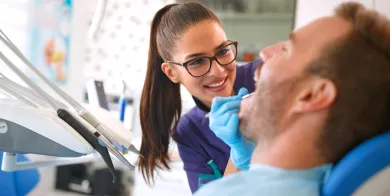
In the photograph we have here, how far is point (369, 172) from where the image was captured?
608mm

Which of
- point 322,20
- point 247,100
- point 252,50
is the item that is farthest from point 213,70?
point 252,50

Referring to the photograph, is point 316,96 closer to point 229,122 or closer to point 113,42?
point 229,122

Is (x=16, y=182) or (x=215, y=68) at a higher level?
(x=215, y=68)

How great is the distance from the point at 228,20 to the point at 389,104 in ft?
6.62

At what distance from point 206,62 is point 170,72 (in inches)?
7.2

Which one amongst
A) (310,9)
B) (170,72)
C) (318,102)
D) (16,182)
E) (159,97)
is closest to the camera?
(318,102)

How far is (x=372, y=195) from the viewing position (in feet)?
2.01

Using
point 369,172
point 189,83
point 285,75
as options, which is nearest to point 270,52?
point 285,75

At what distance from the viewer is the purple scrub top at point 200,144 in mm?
A: 1402

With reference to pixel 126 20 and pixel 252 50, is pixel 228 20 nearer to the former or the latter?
pixel 252 50

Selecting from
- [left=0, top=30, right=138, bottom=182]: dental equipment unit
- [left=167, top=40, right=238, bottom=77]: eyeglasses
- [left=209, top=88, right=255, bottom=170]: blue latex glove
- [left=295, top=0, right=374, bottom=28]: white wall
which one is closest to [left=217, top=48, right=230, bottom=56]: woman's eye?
[left=167, top=40, right=238, bottom=77]: eyeglasses

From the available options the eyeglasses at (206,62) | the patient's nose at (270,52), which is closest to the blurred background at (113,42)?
the eyeglasses at (206,62)

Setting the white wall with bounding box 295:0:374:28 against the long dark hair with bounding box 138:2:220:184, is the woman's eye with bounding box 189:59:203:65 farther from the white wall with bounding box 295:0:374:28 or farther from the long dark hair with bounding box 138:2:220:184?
the white wall with bounding box 295:0:374:28

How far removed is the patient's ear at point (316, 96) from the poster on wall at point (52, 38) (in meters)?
1.93
